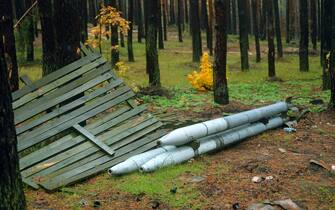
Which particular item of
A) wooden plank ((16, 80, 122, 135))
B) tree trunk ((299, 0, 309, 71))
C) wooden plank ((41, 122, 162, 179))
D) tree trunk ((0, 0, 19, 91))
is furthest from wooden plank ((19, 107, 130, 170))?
tree trunk ((299, 0, 309, 71))

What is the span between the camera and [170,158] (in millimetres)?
7828

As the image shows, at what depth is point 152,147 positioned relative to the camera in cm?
846

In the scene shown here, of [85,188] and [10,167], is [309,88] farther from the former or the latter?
[10,167]

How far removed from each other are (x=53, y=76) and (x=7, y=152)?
14.5 ft

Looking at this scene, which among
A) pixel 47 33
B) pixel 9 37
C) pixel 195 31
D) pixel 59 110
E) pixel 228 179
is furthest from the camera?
pixel 195 31

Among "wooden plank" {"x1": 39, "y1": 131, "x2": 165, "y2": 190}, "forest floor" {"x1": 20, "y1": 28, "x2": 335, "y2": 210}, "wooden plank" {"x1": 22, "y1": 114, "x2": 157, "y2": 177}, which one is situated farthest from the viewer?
"wooden plank" {"x1": 22, "y1": 114, "x2": 157, "y2": 177}

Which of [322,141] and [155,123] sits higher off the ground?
[155,123]

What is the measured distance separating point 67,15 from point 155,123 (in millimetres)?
2902

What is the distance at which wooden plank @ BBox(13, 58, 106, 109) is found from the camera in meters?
8.37

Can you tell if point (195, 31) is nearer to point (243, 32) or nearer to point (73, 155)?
point (243, 32)

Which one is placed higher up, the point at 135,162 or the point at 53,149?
the point at 53,149

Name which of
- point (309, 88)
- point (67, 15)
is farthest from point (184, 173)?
point (309, 88)

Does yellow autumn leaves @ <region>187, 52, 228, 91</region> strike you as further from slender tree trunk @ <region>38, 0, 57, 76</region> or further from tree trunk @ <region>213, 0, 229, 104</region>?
slender tree trunk @ <region>38, 0, 57, 76</region>

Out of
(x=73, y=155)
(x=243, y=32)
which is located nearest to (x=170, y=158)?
(x=73, y=155)
